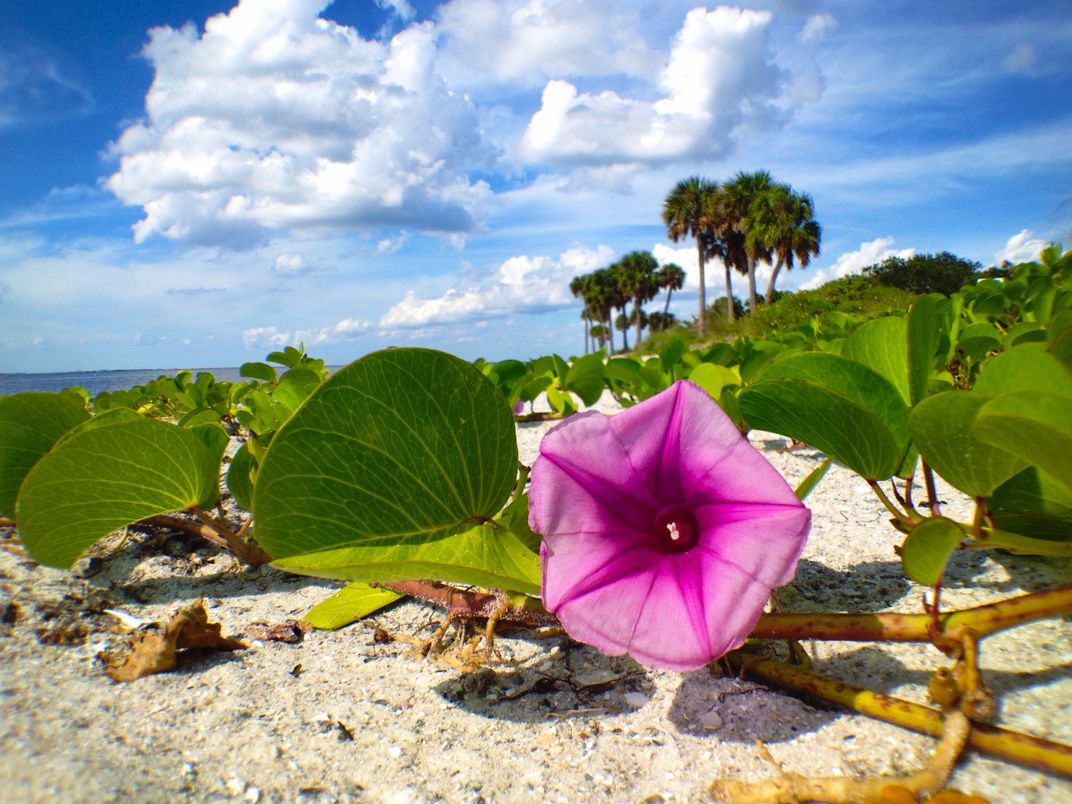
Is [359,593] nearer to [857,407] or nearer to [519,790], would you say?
[519,790]

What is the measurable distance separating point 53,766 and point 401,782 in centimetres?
35

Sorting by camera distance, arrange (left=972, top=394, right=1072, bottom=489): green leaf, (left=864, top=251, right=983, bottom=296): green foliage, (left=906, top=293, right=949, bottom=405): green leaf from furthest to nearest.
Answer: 1. (left=864, top=251, right=983, bottom=296): green foliage
2. (left=906, top=293, right=949, bottom=405): green leaf
3. (left=972, top=394, right=1072, bottom=489): green leaf

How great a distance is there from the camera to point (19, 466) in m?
1.19

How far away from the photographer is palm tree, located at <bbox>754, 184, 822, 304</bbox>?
35344 mm

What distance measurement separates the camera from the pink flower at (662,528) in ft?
2.11

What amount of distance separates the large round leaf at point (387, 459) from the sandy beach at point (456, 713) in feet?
0.87

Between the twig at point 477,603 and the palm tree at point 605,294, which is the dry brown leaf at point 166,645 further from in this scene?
the palm tree at point 605,294

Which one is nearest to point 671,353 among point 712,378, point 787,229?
point 712,378

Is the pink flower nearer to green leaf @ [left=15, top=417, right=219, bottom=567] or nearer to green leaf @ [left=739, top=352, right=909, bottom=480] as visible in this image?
green leaf @ [left=739, top=352, right=909, bottom=480]

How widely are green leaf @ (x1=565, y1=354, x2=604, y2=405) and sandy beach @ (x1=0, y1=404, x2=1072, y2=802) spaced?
1112 millimetres

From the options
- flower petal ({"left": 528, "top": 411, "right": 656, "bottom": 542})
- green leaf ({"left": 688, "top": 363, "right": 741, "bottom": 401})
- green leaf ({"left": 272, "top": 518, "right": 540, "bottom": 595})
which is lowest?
green leaf ({"left": 272, "top": 518, "right": 540, "bottom": 595})

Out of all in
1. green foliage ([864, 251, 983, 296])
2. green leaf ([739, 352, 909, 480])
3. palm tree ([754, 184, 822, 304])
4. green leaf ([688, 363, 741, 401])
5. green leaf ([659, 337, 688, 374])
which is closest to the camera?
green leaf ([739, 352, 909, 480])

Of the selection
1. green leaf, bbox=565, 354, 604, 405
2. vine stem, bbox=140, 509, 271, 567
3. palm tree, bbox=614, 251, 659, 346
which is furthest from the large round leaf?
palm tree, bbox=614, 251, 659, 346

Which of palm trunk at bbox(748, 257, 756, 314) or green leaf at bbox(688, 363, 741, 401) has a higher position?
palm trunk at bbox(748, 257, 756, 314)
